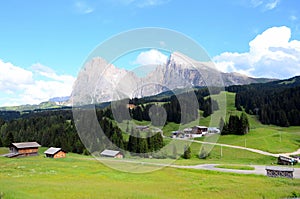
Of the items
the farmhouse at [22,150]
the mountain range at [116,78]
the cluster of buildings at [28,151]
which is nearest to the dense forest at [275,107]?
the cluster of buildings at [28,151]

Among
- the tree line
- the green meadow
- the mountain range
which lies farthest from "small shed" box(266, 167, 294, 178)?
the tree line

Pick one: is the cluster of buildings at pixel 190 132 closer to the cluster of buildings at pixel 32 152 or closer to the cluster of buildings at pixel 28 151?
the cluster of buildings at pixel 32 152

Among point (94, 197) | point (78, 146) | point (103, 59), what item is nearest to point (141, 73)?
point (103, 59)

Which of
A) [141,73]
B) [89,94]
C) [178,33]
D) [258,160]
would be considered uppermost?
[178,33]

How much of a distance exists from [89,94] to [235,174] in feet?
111

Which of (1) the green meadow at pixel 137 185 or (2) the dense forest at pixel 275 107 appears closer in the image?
(1) the green meadow at pixel 137 185

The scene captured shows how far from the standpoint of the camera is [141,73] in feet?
65.7

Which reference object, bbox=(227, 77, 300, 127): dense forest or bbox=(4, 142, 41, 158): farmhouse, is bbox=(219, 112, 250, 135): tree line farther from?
bbox=(4, 142, 41, 158): farmhouse

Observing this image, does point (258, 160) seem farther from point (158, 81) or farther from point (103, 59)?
point (103, 59)

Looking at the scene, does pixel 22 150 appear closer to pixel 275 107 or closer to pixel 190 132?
pixel 190 132

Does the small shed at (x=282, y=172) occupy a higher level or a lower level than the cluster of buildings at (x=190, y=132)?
lower

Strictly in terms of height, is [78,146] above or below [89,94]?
below

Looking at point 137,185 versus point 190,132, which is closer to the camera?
point 137,185

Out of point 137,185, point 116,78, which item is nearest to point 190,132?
point 137,185
